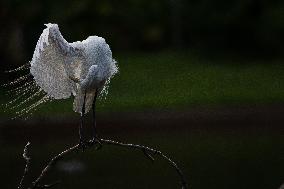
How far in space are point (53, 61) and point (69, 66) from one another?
0.10 m

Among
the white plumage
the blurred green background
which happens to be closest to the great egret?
the white plumage

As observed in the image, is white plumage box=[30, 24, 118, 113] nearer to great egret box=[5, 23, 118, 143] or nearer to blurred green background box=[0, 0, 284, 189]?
great egret box=[5, 23, 118, 143]

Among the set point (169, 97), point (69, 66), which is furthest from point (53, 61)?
point (169, 97)

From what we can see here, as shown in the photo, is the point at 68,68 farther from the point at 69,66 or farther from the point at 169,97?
the point at 169,97

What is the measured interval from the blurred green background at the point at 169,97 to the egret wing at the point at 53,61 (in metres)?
3.71

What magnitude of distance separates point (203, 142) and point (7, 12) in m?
6.31

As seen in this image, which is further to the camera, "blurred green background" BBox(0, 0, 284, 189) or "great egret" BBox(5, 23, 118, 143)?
"blurred green background" BBox(0, 0, 284, 189)

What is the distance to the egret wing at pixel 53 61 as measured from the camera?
5.20m

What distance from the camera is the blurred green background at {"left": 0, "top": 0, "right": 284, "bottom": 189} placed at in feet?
32.8

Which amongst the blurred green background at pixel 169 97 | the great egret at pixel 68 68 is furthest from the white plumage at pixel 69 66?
the blurred green background at pixel 169 97

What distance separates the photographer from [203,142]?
11547 millimetres

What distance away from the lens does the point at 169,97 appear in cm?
1465

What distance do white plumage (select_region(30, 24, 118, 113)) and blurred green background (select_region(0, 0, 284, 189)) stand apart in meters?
3.62

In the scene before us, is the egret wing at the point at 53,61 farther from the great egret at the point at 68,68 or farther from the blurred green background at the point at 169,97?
the blurred green background at the point at 169,97
